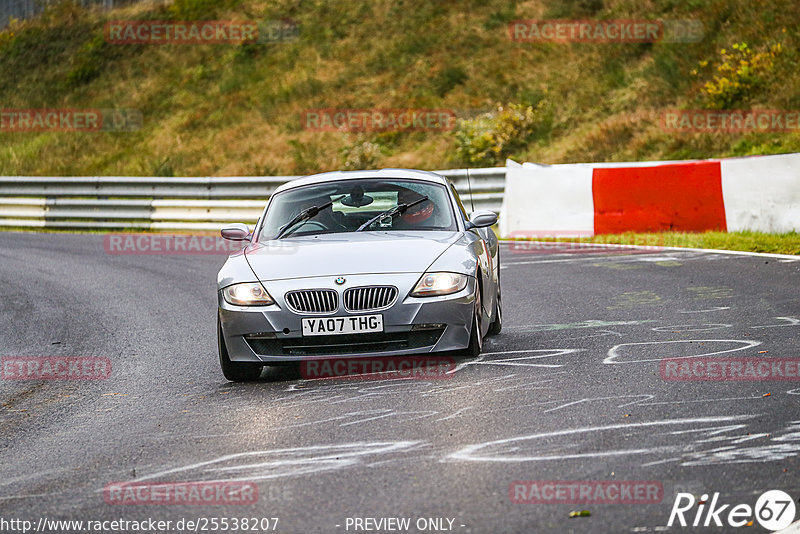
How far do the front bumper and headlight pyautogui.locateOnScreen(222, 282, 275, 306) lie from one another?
38 mm

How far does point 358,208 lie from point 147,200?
601 inches

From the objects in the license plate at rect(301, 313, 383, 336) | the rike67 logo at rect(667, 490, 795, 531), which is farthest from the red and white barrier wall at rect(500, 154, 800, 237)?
the rike67 logo at rect(667, 490, 795, 531)

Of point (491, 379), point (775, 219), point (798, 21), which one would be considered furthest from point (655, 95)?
point (491, 379)

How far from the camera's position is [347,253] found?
7.86m

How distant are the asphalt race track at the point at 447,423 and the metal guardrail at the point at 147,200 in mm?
10429

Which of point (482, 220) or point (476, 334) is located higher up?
point (482, 220)

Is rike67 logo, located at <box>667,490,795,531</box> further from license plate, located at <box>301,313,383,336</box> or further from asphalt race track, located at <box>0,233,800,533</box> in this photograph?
license plate, located at <box>301,313,383,336</box>

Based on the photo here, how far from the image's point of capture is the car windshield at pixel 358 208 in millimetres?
8789

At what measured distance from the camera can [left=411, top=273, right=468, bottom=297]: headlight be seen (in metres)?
7.50

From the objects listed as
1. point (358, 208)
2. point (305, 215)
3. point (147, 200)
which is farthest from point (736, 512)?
point (147, 200)

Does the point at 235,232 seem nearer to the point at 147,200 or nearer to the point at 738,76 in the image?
the point at 147,200

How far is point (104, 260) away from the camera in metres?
17.5

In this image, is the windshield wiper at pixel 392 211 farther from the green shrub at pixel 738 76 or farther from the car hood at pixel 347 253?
the green shrub at pixel 738 76

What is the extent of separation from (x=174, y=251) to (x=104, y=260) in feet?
4.52
